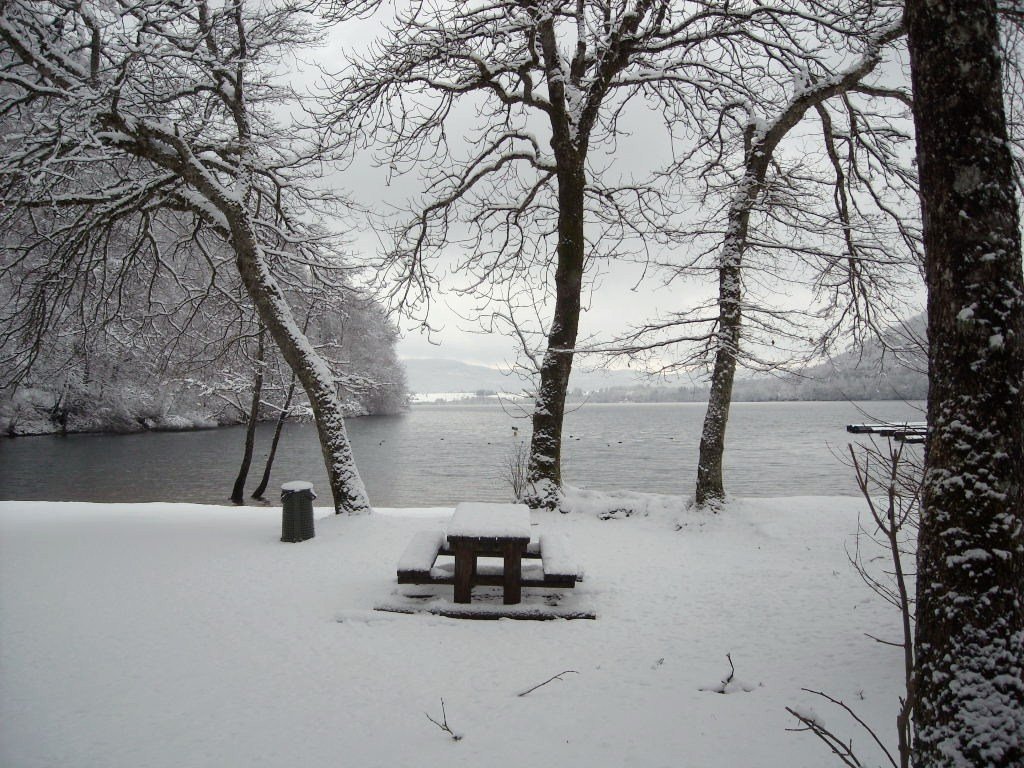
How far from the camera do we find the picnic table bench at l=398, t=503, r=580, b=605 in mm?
5137

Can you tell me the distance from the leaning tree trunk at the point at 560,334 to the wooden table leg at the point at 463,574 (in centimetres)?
446

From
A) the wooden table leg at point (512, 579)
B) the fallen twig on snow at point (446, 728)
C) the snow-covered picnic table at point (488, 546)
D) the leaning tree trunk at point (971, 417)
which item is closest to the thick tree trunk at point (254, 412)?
the snow-covered picnic table at point (488, 546)

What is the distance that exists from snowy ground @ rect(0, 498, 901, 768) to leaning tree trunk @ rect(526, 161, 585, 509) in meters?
2.42

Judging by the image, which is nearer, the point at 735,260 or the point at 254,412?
the point at 735,260

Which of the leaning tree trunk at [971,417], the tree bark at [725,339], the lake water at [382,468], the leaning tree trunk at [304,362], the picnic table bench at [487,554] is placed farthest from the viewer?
the lake water at [382,468]

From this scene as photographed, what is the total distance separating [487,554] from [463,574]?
423 millimetres

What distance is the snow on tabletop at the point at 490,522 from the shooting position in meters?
5.20

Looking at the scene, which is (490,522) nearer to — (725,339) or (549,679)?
(549,679)

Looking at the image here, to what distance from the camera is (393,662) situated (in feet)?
14.1

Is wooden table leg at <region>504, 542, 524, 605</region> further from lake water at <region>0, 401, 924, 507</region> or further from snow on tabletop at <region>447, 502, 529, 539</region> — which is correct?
lake water at <region>0, 401, 924, 507</region>

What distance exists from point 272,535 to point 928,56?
815 centimetres

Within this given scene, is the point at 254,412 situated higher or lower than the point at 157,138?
lower

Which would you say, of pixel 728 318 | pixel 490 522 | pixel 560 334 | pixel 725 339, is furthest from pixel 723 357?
pixel 490 522

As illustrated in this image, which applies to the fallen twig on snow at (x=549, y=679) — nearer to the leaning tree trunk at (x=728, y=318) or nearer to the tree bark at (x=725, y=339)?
the tree bark at (x=725, y=339)
